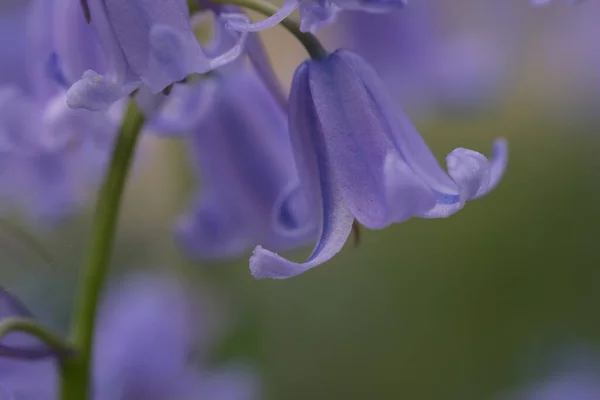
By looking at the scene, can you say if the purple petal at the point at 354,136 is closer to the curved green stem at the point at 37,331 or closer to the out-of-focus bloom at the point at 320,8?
the out-of-focus bloom at the point at 320,8

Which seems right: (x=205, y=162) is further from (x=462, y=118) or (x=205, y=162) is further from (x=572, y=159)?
(x=572, y=159)

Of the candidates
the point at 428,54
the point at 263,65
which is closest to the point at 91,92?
the point at 263,65

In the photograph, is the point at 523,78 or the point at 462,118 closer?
the point at 462,118

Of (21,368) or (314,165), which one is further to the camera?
(21,368)

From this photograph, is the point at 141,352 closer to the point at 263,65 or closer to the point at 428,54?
the point at 263,65

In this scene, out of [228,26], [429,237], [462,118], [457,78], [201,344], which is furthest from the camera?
[429,237]

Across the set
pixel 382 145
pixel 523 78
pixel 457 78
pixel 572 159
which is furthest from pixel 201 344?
pixel 523 78

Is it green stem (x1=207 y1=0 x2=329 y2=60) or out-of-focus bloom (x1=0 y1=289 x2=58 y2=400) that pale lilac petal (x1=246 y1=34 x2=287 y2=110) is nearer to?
green stem (x1=207 y1=0 x2=329 y2=60)
